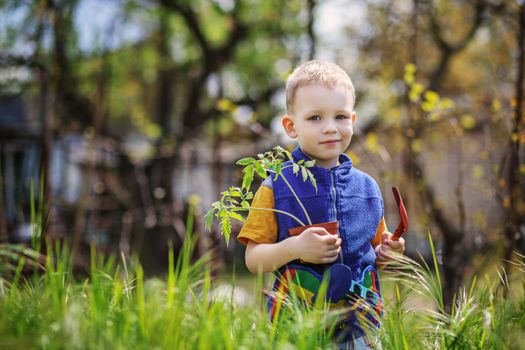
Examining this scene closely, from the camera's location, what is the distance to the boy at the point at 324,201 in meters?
1.93

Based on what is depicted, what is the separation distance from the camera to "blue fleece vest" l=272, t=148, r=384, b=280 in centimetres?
A: 196

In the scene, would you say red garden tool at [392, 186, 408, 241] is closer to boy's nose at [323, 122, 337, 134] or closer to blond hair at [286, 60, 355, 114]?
boy's nose at [323, 122, 337, 134]

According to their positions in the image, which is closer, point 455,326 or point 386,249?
point 455,326

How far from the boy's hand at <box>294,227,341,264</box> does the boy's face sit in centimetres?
33

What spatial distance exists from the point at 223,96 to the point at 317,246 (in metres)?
11.3

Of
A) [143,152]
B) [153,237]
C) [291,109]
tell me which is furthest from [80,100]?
[291,109]

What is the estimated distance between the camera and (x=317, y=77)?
2027 millimetres

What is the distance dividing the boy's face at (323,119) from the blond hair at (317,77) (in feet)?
0.06

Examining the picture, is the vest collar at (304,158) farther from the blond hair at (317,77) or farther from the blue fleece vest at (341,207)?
the blond hair at (317,77)

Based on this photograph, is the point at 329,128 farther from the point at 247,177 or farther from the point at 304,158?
the point at 247,177

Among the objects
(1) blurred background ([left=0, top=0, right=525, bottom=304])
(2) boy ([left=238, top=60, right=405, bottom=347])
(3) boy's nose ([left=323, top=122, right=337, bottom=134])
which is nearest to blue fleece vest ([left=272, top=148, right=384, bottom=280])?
(2) boy ([left=238, top=60, right=405, bottom=347])

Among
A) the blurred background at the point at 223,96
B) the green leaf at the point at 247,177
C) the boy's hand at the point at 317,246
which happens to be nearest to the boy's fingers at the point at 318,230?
the boy's hand at the point at 317,246

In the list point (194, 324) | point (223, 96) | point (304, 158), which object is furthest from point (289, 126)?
point (223, 96)

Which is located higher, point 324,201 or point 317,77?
point 317,77
